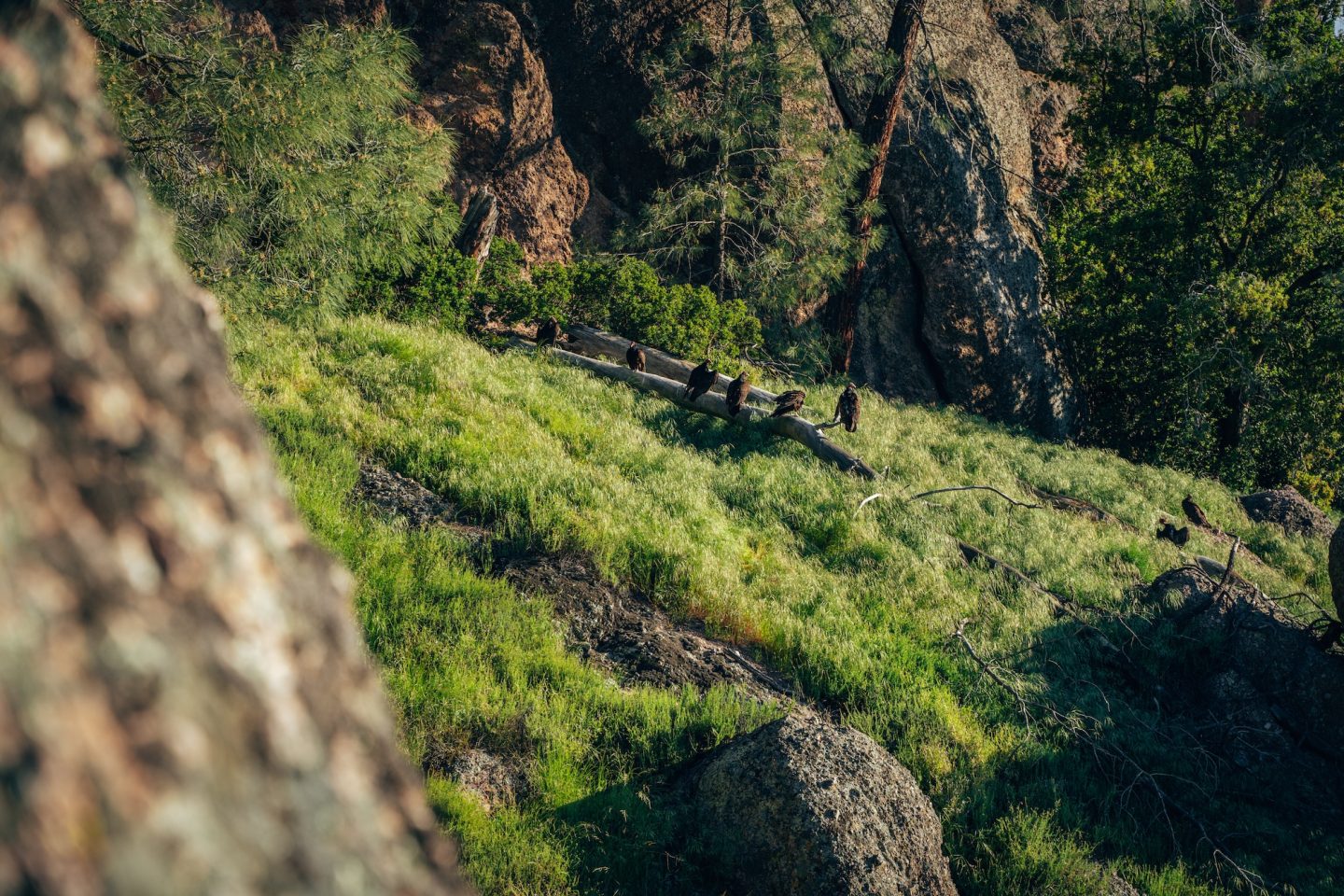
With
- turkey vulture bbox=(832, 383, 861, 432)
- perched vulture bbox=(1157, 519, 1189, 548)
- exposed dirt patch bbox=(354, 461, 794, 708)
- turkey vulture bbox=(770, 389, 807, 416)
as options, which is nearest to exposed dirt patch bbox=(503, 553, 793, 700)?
exposed dirt patch bbox=(354, 461, 794, 708)

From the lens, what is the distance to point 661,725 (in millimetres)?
5023

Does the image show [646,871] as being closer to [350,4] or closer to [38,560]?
[38,560]

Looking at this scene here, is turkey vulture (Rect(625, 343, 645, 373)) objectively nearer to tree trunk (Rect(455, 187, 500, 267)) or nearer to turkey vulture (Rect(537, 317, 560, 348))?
turkey vulture (Rect(537, 317, 560, 348))

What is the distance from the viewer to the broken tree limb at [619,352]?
527 inches

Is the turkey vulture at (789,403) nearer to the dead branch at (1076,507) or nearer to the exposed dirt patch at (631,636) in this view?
the dead branch at (1076,507)

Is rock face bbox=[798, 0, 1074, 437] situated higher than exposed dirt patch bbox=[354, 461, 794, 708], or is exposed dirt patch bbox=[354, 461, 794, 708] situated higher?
rock face bbox=[798, 0, 1074, 437]

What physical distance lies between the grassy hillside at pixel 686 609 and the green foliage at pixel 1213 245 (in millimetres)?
6906

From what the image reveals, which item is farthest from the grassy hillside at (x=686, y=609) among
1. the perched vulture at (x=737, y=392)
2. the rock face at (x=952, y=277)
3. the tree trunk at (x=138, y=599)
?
the rock face at (x=952, y=277)

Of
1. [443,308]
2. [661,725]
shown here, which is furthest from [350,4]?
[661,725]

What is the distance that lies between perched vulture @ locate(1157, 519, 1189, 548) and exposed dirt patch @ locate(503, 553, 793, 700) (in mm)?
8384

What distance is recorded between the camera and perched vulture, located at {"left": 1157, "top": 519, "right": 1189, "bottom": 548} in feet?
39.0

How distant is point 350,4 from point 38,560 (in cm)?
1723

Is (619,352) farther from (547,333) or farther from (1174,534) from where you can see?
(1174,534)

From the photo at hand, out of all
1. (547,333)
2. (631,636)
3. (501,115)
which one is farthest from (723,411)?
(501,115)
